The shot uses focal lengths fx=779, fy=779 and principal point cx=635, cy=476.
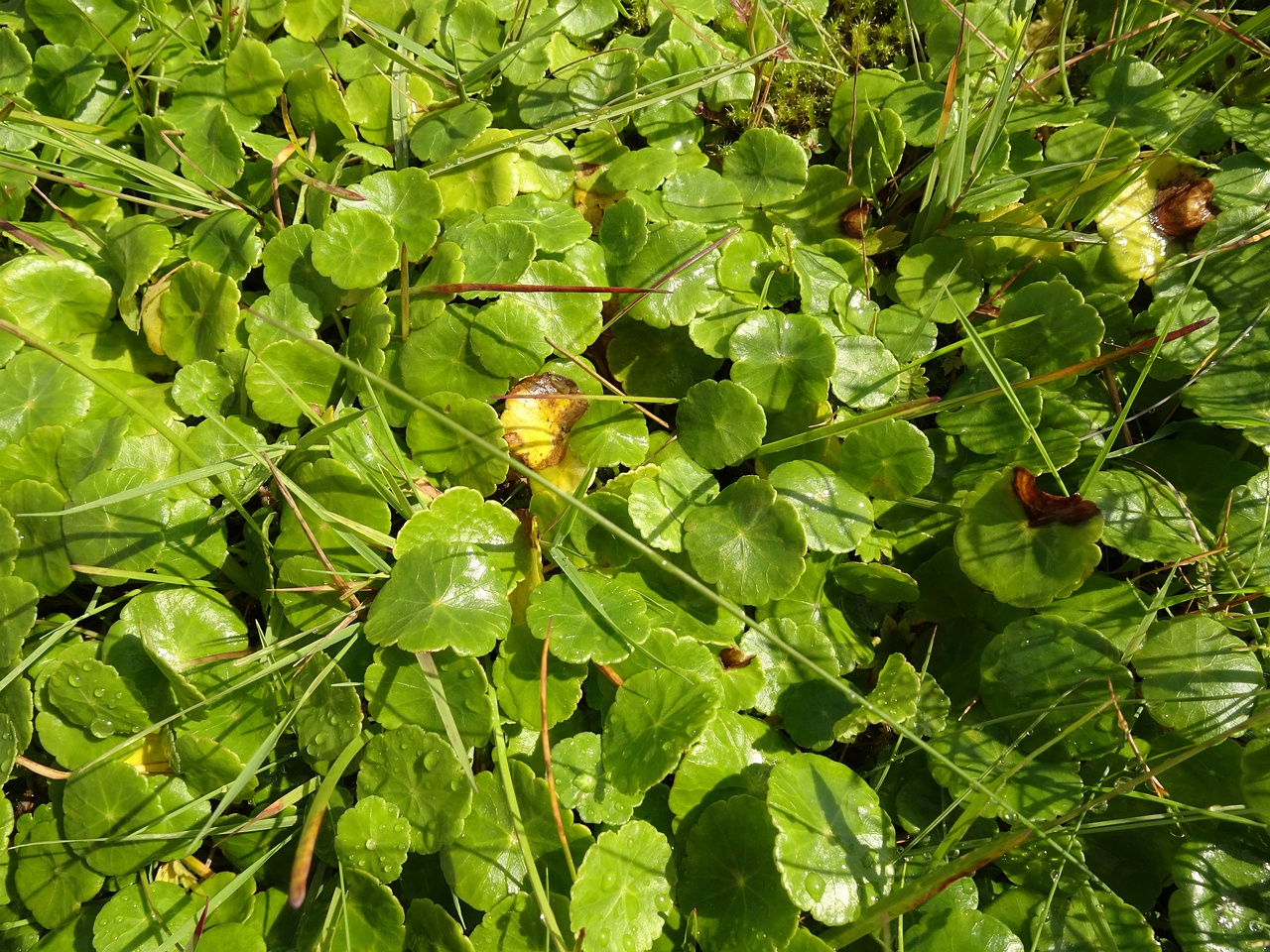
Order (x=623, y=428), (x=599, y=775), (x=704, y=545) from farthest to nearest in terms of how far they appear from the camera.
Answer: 1. (x=623, y=428)
2. (x=704, y=545)
3. (x=599, y=775)

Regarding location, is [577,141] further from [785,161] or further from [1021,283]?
[1021,283]

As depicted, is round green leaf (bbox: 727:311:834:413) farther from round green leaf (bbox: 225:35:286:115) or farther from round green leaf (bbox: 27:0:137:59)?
round green leaf (bbox: 27:0:137:59)

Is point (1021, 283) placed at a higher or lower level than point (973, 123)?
lower

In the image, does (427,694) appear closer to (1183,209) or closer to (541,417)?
(541,417)

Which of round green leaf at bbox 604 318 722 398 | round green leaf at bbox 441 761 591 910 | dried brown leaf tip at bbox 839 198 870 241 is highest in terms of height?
dried brown leaf tip at bbox 839 198 870 241

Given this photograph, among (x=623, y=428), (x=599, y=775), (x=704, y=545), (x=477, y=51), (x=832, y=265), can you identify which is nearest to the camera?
(x=599, y=775)

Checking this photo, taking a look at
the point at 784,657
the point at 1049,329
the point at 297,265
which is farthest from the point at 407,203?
the point at 1049,329

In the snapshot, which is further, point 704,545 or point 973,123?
point 973,123

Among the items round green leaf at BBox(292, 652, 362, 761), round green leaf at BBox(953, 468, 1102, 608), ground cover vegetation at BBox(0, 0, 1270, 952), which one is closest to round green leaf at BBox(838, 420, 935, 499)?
ground cover vegetation at BBox(0, 0, 1270, 952)

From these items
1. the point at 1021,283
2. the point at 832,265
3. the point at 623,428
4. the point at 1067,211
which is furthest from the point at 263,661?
the point at 1067,211
